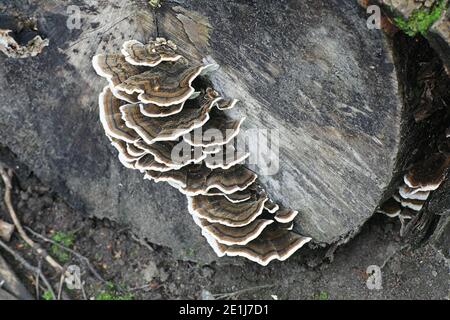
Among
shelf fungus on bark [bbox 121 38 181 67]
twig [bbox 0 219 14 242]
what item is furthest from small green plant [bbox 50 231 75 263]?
shelf fungus on bark [bbox 121 38 181 67]

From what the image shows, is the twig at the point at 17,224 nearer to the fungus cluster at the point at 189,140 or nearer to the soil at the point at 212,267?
the soil at the point at 212,267

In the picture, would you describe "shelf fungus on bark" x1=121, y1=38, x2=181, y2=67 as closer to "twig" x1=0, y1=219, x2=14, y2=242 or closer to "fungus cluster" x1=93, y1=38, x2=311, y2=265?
"fungus cluster" x1=93, y1=38, x2=311, y2=265

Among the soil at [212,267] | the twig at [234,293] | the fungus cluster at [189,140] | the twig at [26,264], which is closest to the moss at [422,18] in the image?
the fungus cluster at [189,140]

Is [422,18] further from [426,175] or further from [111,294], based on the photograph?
[111,294]

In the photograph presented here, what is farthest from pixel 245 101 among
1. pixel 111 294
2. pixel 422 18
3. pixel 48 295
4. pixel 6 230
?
pixel 6 230
